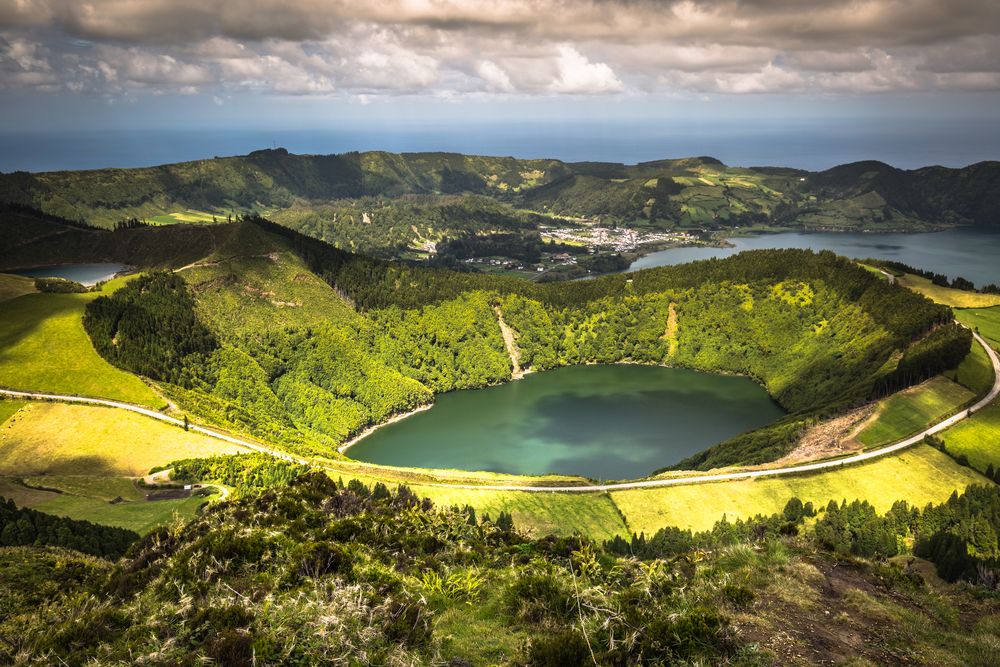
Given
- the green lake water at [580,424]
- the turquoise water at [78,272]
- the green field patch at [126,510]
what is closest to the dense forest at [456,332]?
the green lake water at [580,424]

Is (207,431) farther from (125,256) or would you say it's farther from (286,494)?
(125,256)

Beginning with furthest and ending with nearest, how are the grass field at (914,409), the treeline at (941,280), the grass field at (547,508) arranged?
the treeline at (941,280) → the grass field at (914,409) → the grass field at (547,508)

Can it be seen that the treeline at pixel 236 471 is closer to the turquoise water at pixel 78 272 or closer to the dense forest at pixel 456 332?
the dense forest at pixel 456 332

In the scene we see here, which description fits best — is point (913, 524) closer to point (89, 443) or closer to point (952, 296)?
point (89, 443)

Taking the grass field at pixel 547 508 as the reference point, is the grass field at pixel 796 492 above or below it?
above

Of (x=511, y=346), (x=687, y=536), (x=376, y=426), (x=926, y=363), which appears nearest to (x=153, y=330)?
(x=376, y=426)

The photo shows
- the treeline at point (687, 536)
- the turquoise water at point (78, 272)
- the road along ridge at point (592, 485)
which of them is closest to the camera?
the treeline at point (687, 536)

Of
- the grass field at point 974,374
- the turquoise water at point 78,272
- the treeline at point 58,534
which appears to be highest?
the turquoise water at point 78,272

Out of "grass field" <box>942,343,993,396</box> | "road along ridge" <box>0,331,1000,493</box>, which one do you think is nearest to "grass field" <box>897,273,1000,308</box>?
"grass field" <box>942,343,993,396</box>
